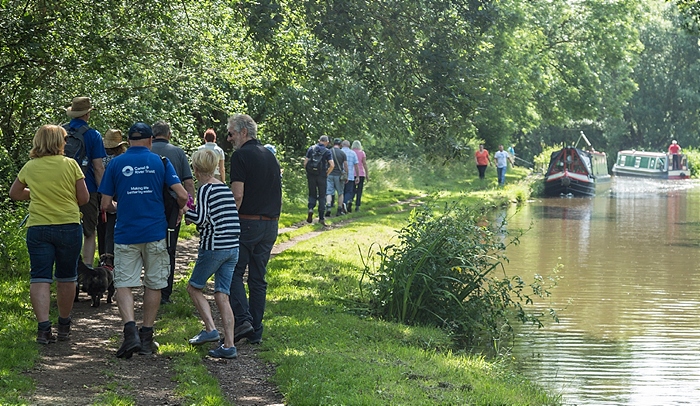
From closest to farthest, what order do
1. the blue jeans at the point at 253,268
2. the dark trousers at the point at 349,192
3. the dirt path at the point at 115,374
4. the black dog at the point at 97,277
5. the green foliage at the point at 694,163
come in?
the dirt path at the point at 115,374 → the blue jeans at the point at 253,268 → the black dog at the point at 97,277 → the dark trousers at the point at 349,192 → the green foliage at the point at 694,163

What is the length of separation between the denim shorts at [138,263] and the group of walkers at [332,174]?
11897 millimetres

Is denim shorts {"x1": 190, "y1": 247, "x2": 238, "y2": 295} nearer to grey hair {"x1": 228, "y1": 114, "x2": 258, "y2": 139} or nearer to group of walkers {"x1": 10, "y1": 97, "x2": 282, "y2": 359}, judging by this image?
group of walkers {"x1": 10, "y1": 97, "x2": 282, "y2": 359}

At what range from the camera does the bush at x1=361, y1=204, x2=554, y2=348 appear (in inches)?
431

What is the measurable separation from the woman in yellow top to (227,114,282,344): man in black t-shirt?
4.30 ft

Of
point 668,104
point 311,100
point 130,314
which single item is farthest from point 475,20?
point 668,104

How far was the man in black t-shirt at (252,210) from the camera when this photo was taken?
28.0 feet

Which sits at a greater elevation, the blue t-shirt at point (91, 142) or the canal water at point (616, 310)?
the blue t-shirt at point (91, 142)

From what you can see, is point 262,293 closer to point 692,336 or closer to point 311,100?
point 692,336

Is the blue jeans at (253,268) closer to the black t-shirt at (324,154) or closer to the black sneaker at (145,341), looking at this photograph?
the black sneaker at (145,341)

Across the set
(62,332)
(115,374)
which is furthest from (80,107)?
(115,374)

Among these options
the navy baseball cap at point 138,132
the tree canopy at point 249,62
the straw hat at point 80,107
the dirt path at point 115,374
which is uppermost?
the tree canopy at point 249,62

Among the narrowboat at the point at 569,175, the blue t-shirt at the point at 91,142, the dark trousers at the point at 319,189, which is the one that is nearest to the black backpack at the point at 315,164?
the dark trousers at the point at 319,189

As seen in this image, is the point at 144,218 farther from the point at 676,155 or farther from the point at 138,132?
the point at 676,155

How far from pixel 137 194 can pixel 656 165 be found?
51.2m
